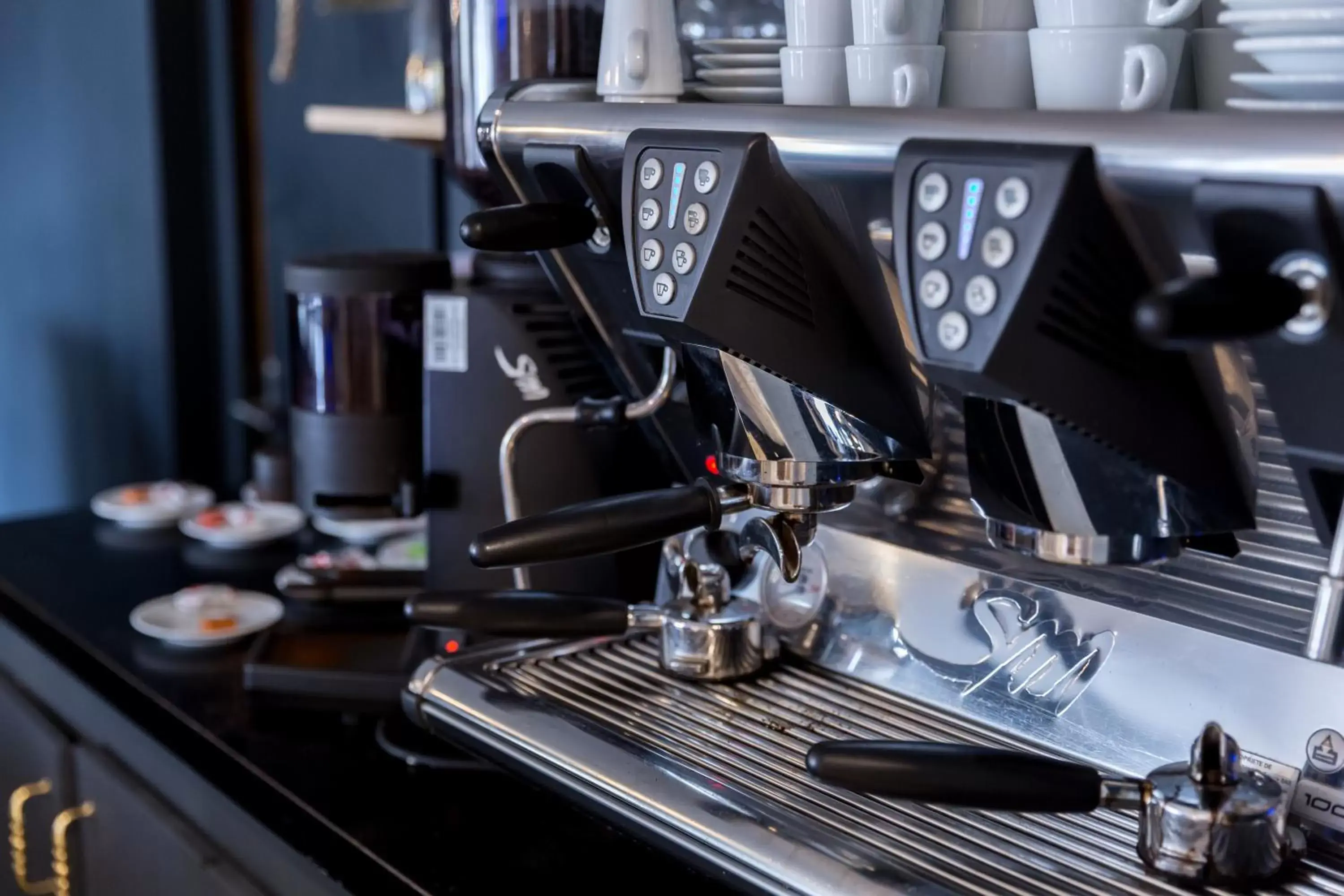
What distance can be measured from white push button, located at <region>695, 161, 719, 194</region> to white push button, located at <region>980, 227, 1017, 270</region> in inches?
5.9

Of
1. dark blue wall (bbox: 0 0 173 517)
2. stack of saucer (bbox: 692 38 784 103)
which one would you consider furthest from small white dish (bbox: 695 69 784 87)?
dark blue wall (bbox: 0 0 173 517)

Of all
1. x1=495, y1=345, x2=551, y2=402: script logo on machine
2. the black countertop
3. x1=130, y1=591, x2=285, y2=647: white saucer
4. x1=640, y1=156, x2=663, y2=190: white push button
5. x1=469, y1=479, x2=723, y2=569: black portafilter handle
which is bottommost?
the black countertop

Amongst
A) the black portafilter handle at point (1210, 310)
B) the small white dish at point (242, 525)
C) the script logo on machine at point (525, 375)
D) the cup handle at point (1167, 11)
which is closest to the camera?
the black portafilter handle at point (1210, 310)

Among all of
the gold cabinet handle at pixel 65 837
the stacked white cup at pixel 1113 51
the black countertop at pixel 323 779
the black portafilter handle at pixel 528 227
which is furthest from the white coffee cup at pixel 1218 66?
the gold cabinet handle at pixel 65 837

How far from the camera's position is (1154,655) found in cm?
68

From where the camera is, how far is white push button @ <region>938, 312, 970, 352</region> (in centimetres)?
50

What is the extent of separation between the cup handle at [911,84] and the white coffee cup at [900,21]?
0.05 feet

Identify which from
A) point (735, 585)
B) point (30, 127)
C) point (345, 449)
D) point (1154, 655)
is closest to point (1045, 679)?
point (1154, 655)

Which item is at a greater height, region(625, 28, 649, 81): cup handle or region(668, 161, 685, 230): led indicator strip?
region(625, 28, 649, 81): cup handle

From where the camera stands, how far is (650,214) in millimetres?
637

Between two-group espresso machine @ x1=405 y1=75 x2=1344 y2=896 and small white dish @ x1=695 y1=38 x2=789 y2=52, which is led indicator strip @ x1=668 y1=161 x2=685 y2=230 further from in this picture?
small white dish @ x1=695 y1=38 x2=789 y2=52

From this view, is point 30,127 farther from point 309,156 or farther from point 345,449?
point 345,449

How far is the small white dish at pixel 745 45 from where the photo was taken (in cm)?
74

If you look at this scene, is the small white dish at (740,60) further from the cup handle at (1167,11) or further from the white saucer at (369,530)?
the white saucer at (369,530)
